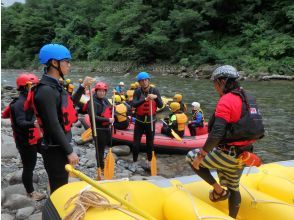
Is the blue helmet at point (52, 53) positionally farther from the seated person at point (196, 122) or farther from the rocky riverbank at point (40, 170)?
the seated person at point (196, 122)

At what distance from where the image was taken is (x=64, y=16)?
1804 inches

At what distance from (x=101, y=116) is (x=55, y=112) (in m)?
2.89

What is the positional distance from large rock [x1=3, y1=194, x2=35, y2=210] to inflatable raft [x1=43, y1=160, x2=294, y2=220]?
1084 millimetres

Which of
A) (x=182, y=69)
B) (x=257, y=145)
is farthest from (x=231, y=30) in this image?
(x=257, y=145)

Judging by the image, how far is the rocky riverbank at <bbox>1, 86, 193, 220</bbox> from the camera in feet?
12.5

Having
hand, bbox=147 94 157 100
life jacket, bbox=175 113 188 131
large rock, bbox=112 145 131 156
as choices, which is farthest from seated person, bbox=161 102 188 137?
hand, bbox=147 94 157 100

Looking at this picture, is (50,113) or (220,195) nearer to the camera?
(50,113)

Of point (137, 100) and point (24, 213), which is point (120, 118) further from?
point (24, 213)

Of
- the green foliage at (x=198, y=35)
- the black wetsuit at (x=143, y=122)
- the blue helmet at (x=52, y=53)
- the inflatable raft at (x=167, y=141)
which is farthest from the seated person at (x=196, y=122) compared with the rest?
the green foliage at (x=198, y=35)

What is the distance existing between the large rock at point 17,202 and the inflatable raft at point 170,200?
108cm

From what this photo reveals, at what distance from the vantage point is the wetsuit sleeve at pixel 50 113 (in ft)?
8.62

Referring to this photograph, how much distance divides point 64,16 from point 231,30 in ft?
83.9

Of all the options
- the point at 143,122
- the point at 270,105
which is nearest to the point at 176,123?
the point at 143,122

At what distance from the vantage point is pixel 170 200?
2945 millimetres
